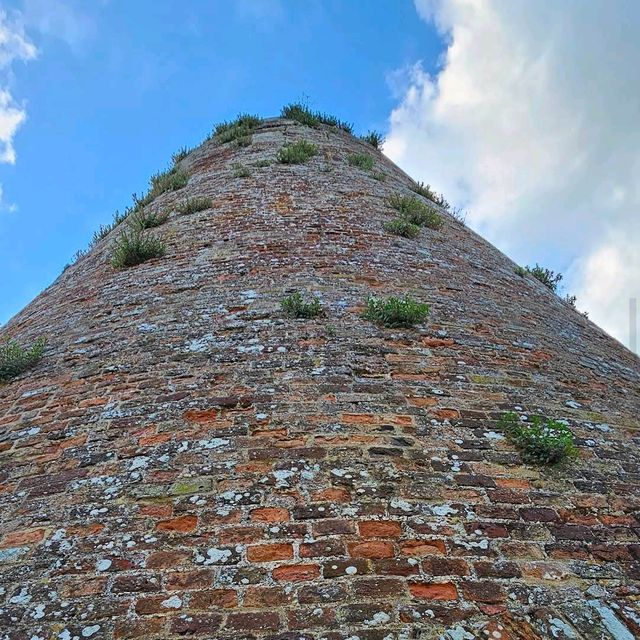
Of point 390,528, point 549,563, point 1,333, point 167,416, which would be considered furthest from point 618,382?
point 1,333

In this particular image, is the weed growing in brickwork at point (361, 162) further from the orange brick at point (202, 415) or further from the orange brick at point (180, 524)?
the orange brick at point (180, 524)

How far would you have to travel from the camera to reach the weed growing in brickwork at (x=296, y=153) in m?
7.40

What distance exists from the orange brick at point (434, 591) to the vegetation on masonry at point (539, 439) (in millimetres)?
1033

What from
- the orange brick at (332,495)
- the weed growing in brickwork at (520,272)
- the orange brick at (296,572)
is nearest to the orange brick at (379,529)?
the orange brick at (332,495)

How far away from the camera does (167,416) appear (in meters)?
3.23

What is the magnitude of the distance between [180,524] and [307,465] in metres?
0.67

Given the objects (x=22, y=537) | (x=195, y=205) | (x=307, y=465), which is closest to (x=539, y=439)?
(x=307, y=465)

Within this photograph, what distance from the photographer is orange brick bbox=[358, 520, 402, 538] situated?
2463mm

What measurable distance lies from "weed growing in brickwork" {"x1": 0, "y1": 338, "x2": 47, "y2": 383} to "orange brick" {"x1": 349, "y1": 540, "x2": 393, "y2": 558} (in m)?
3.05

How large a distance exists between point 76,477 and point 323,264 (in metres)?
2.70

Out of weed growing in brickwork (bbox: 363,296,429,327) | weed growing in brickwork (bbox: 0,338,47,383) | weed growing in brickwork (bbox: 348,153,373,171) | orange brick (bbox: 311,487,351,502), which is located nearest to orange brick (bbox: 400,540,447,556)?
orange brick (bbox: 311,487,351,502)

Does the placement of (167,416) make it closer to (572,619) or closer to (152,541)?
(152,541)

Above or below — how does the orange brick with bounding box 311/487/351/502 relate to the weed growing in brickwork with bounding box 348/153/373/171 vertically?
below

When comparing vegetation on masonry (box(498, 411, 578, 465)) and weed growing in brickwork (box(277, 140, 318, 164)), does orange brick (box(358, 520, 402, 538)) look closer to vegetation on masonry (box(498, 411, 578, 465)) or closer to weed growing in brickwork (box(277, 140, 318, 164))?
vegetation on masonry (box(498, 411, 578, 465))
